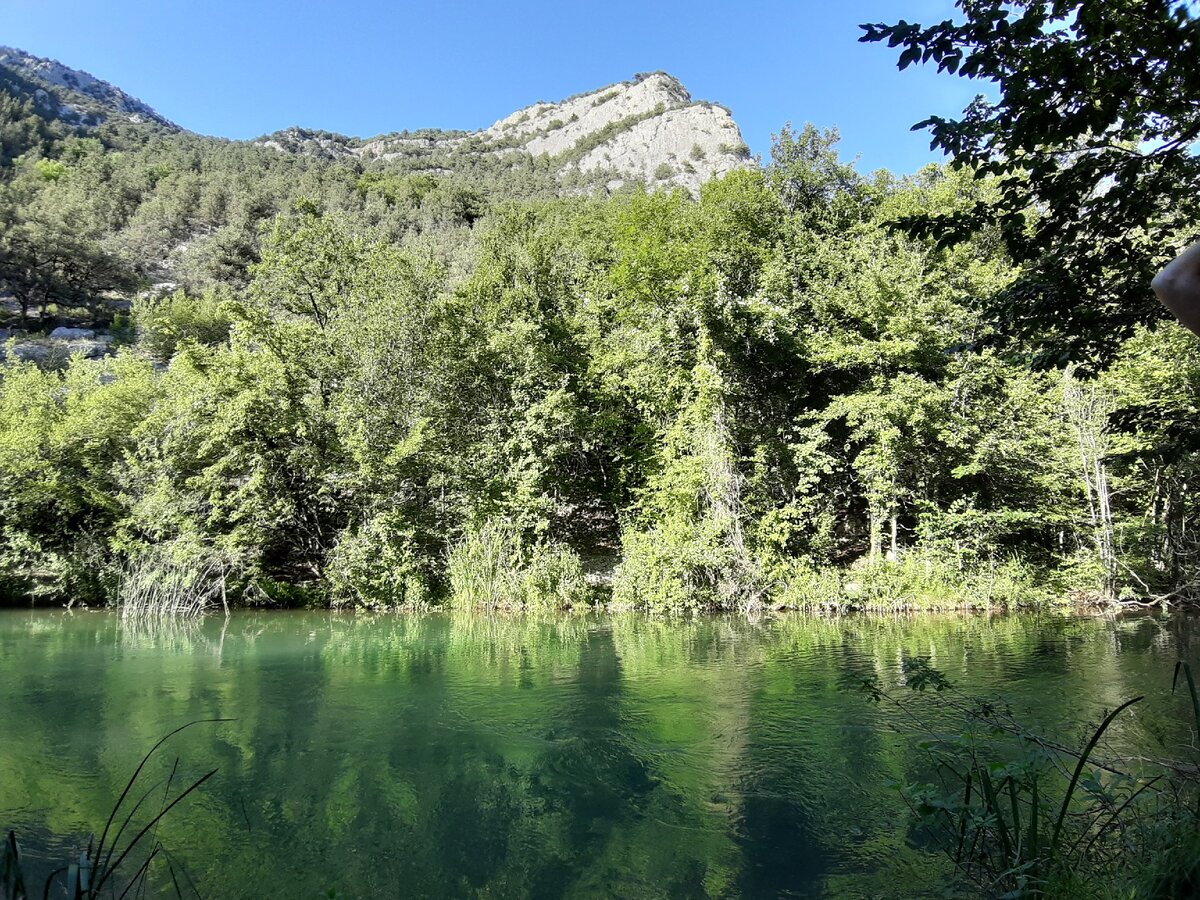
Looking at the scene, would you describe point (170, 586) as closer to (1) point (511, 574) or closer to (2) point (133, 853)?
(1) point (511, 574)

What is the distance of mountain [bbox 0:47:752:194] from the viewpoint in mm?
85312

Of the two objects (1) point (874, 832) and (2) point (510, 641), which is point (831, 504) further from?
(1) point (874, 832)

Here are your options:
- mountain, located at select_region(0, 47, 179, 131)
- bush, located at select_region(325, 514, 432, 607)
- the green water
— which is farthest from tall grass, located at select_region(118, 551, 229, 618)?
mountain, located at select_region(0, 47, 179, 131)

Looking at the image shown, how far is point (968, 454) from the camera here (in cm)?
1670

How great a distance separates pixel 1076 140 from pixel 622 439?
652 inches

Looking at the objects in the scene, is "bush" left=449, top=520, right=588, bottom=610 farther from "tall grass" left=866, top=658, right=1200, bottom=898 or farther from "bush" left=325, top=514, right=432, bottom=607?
"tall grass" left=866, top=658, right=1200, bottom=898

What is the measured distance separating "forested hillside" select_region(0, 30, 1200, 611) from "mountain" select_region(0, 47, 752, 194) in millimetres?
53653

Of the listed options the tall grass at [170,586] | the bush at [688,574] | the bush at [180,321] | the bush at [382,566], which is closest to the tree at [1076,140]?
the bush at [688,574]

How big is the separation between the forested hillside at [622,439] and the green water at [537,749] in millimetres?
3529

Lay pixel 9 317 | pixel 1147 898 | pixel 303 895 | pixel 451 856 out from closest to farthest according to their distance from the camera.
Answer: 1. pixel 1147 898
2. pixel 303 895
3. pixel 451 856
4. pixel 9 317

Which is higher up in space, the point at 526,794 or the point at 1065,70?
the point at 1065,70

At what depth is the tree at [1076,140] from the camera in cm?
372

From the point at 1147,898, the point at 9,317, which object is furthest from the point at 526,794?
the point at 9,317

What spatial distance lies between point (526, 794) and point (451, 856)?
1.17 meters
